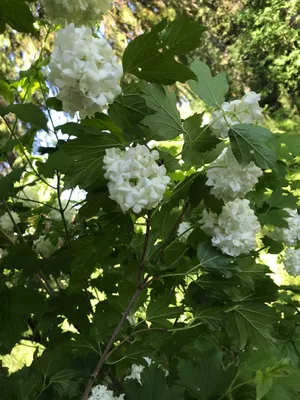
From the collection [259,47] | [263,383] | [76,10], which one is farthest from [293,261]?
[259,47]

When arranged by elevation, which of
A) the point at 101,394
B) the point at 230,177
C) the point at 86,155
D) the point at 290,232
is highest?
the point at 86,155

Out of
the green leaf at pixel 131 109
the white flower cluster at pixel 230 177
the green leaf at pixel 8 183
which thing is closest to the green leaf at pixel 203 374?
the white flower cluster at pixel 230 177

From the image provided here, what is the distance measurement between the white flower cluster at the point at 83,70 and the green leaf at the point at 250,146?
0.18 m

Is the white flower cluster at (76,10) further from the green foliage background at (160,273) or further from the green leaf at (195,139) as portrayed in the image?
the green leaf at (195,139)

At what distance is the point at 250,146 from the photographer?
0.67 metres

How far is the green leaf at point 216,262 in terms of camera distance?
77 centimetres

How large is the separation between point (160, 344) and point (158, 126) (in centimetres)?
39

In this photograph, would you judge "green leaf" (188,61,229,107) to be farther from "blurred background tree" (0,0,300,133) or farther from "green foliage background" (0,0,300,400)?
"blurred background tree" (0,0,300,133)

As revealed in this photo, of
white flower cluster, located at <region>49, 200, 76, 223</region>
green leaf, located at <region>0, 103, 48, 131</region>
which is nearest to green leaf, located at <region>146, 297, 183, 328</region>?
green leaf, located at <region>0, 103, 48, 131</region>

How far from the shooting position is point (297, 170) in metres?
1.57

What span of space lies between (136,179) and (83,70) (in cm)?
16

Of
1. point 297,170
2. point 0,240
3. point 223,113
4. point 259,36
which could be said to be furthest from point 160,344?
point 259,36

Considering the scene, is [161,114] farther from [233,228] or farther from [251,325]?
[251,325]

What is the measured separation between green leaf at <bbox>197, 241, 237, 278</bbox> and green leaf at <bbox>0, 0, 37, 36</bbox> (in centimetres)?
43
